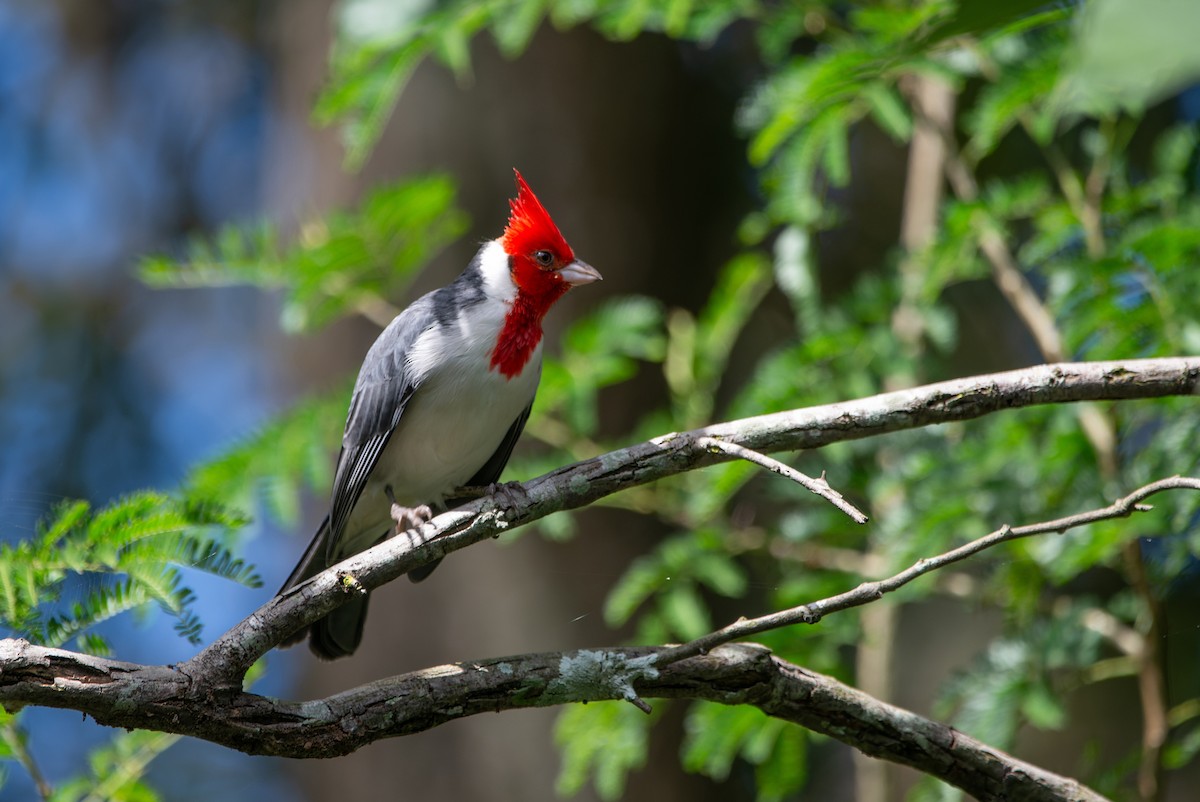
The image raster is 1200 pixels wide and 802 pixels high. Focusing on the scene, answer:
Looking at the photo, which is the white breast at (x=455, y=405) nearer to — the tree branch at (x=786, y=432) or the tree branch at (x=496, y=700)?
the tree branch at (x=786, y=432)

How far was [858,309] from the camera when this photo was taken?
4082mm

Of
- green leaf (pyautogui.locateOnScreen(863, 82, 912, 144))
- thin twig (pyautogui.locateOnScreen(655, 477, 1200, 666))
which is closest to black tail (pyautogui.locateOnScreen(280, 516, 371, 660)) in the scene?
thin twig (pyautogui.locateOnScreen(655, 477, 1200, 666))

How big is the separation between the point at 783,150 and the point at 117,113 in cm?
811

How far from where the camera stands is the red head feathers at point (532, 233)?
4.13 metres

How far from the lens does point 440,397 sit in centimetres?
384

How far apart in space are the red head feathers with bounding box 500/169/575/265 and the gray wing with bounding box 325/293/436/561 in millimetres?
463

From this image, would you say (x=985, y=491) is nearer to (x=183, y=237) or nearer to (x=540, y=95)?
(x=540, y=95)

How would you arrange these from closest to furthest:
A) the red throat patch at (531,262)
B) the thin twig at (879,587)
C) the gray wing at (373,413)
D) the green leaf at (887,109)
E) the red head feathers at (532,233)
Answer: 1. the thin twig at (879,587)
2. the green leaf at (887,109)
3. the gray wing at (373,413)
4. the red throat patch at (531,262)
5. the red head feathers at (532,233)

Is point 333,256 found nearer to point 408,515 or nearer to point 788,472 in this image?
point 408,515

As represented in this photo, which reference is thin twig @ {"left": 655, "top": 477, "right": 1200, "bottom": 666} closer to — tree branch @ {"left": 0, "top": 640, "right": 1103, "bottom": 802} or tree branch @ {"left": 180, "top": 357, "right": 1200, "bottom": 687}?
tree branch @ {"left": 0, "top": 640, "right": 1103, "bottom": 802}

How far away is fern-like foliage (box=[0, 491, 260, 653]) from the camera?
231cm

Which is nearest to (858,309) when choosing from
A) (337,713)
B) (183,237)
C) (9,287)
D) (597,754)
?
(597,754)

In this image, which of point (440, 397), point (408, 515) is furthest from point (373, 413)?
point (408, 515)

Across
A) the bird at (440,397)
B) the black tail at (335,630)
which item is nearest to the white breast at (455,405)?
the bird at (440,397)
